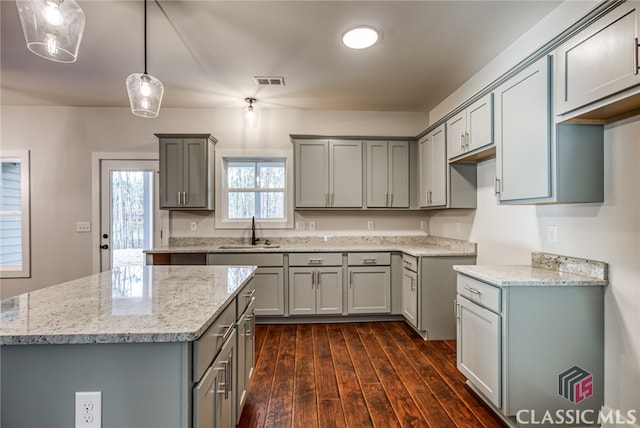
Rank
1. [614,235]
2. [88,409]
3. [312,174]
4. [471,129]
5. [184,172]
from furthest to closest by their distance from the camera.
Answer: [312,174] < [184,172] < [471,129] < [614,235] < [88,409]

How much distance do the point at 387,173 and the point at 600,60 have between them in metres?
2.47

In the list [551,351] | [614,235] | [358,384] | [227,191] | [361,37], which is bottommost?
[358,384]

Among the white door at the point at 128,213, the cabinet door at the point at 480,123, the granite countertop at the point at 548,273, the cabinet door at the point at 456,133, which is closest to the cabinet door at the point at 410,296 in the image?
the granite countertop at the point at 548,273

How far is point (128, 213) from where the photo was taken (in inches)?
157

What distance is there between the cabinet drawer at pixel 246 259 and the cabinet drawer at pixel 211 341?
6.44 feet

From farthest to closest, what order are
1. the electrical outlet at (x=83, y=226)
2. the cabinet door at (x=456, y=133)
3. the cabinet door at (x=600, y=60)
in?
the electrical outlet at (x=83, y=226)
the cabinet door at (x=456, y=133)
the cabinet door at (x=600, y=60)

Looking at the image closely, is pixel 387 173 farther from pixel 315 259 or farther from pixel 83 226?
pixel 83 226

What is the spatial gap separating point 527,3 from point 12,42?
3.92 m

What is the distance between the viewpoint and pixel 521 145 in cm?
204

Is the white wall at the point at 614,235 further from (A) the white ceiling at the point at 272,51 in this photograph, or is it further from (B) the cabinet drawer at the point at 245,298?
(B) the cabinet drawer at the point at 245,298

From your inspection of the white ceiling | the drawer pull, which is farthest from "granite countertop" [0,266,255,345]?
the white ceiling

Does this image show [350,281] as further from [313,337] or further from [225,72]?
[225,72]

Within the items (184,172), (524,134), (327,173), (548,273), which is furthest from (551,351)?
(184,172)

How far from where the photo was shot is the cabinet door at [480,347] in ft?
5.96
